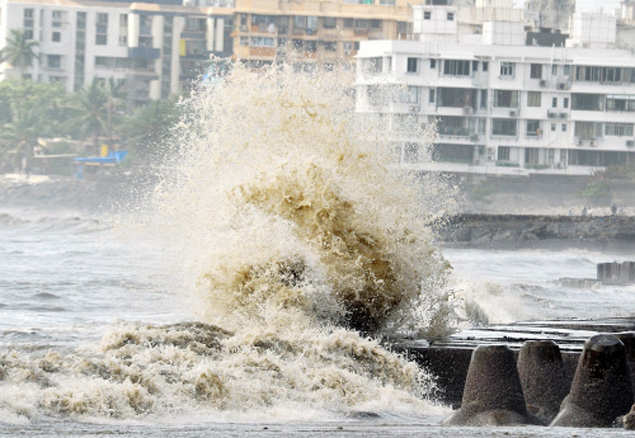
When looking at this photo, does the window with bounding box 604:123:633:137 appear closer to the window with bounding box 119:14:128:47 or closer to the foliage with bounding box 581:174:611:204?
the foliage with bounding box 581:174:611:204

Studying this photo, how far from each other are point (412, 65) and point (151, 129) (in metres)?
20.6

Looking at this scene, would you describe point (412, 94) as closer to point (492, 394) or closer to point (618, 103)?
point (618, 103)

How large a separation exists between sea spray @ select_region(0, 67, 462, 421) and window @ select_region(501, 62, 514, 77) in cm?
6044

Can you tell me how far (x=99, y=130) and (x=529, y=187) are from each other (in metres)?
31.7

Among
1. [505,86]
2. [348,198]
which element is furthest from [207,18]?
[348,198]

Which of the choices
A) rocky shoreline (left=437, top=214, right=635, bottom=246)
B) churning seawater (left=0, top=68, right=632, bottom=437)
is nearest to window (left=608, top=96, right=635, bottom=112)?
rocky shoreline (left=437, top=214, right=635, bottom=246)

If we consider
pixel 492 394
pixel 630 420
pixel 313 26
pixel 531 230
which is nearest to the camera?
pixel 630 420

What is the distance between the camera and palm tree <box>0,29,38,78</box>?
4232 inches

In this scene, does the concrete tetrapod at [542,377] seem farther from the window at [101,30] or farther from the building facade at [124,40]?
the window at [101,30]

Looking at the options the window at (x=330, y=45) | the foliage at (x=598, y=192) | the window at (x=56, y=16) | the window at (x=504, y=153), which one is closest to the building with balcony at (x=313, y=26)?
the window at (x=330, y=45)

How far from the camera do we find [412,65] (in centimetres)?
7619

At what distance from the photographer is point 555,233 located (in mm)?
63906

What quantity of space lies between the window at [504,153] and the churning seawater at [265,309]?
5650cm

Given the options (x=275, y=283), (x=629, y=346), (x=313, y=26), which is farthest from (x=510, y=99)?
(x=629, y=346)
